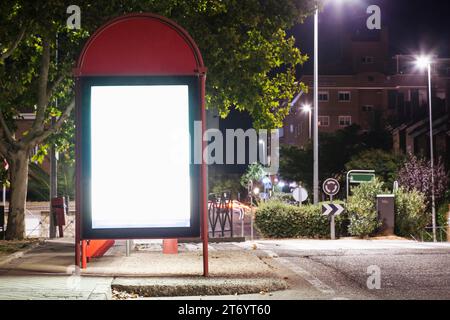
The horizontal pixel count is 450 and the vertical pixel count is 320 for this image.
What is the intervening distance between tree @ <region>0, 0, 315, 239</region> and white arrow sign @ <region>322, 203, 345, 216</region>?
311 centimetres

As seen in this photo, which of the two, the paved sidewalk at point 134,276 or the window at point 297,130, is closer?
the paved sidewalk at point 134,276

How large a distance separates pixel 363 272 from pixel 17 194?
38.2 feet

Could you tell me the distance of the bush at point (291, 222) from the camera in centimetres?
2391

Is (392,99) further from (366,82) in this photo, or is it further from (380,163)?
(380,163)

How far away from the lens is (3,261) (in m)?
12.0

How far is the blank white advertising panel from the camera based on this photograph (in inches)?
396

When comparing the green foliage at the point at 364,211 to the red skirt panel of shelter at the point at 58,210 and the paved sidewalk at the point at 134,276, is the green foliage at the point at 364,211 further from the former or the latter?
the paved sidewalk at the point at 134,276

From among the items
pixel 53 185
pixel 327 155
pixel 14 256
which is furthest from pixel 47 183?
pixel 14 256

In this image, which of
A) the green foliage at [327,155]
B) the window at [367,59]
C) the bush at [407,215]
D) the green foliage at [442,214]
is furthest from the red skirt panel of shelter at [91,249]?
the window at [367,59]

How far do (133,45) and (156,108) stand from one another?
103 centimetres

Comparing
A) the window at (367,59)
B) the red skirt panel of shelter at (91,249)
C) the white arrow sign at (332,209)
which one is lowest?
the red skirt panel of shelter at (91,249)

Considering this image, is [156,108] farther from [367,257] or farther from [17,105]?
[17,105]

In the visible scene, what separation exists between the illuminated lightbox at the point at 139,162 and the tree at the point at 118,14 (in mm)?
6626
